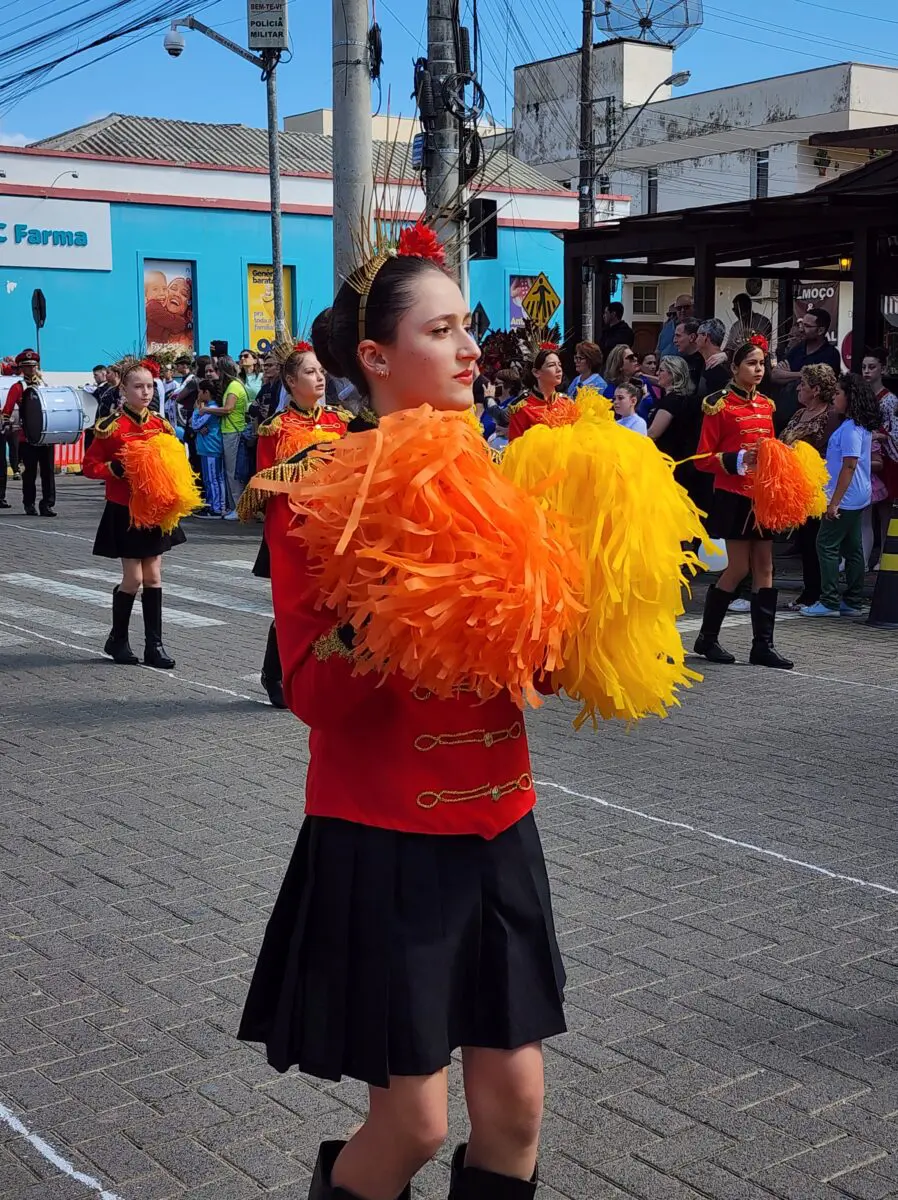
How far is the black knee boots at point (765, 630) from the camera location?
8945mm

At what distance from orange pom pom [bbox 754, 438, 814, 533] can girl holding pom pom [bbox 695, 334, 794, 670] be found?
84 millimetres

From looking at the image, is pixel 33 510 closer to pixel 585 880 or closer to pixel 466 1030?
pixel 585 880

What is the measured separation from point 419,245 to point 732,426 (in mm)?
6592

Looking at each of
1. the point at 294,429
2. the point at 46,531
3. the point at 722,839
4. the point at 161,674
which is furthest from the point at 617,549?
the point at 46,531

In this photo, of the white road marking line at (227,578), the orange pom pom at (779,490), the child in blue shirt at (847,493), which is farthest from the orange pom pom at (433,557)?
the white road marking line at (227,578)

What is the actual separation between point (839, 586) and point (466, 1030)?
10.4 metres

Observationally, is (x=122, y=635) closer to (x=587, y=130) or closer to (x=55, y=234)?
(x=587, y=130)

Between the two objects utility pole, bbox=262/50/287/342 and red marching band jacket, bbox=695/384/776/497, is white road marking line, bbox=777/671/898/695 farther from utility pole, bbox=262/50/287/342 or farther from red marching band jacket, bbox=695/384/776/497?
utility pole, bbox=262/50/287/342

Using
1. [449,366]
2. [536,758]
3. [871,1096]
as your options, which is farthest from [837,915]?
[449,366]

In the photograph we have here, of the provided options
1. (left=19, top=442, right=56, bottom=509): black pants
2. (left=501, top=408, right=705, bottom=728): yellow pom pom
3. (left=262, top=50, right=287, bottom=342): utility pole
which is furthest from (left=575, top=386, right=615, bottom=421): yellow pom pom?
(left=262, top=50, right=287, bottom=342): utility pole

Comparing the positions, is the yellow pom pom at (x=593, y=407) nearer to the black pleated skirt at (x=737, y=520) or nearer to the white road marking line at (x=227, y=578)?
the black pleated skirt at (x=737, y=520)

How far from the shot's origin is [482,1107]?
2.27 m

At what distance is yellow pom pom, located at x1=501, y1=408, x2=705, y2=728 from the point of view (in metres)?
2.19

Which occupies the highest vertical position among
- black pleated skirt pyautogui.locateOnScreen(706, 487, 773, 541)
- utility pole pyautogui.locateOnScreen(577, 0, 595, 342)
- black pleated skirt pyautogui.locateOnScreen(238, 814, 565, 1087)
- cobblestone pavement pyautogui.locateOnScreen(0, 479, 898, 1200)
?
utility pole pyautogui.locateOnScreen(577, 0, 595, 342)
